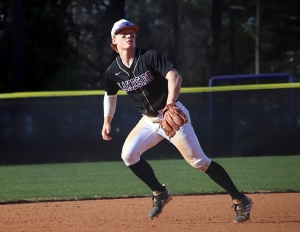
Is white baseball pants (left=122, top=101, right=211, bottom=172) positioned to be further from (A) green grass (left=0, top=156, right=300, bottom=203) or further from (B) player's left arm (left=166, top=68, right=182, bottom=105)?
(A) green grass (left=0, top=156, right=300, bottom=203)

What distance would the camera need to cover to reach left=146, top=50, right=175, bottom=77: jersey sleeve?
224 inches

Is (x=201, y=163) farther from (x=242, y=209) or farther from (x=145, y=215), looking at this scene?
(x=145, y=215)

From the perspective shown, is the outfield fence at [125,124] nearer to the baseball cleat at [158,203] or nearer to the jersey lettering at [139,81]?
the baseball cleat at [158,203]

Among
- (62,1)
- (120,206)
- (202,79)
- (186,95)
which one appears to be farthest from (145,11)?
(120,206)

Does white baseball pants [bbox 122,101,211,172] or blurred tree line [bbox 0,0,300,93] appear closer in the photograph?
white baseball pants [bbox 122,101,211,172]

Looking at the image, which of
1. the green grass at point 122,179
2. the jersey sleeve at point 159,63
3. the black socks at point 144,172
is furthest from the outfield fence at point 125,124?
the jersey sleeve at point 159,63

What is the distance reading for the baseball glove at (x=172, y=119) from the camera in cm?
560

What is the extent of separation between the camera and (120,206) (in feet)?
24.5

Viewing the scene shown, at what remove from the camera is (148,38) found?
33.2 metres

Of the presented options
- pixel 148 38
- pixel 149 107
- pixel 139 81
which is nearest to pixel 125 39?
pixel 139 81

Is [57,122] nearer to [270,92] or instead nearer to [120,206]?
[270,92]

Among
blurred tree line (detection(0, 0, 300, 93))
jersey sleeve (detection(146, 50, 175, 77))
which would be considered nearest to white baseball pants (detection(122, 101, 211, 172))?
jersey sleeve (detection(146, 50, 175, 77))

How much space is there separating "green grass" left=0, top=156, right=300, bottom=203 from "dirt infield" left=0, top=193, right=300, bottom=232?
0.63 meters

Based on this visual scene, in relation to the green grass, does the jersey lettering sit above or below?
above
